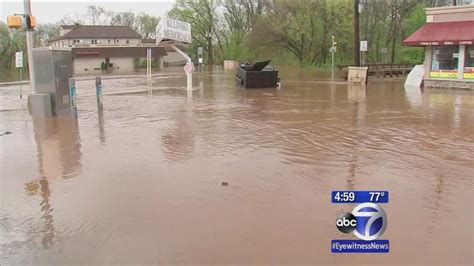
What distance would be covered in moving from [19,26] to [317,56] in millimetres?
44150

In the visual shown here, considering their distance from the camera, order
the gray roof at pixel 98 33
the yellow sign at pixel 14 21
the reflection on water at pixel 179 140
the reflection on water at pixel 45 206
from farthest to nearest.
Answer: the gray roof at pixel 98 33 → the yellow sign at pixel 14 21 → the reflection on water at pixel 179 140 → the reflection on water at pixel 45 206

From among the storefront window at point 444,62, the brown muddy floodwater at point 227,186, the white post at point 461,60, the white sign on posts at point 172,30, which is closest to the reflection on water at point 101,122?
the brown muddy floodwater at point 227,186

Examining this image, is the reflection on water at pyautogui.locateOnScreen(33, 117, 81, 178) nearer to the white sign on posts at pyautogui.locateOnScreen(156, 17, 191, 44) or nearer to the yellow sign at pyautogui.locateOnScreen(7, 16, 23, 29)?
the yellow sign at pyautogui.locateOnScreen(7, 16, 23, 29)

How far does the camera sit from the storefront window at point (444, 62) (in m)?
24.2

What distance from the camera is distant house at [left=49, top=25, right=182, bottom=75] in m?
70.8

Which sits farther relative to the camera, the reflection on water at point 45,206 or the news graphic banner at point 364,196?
the reflection on water at point 45,206

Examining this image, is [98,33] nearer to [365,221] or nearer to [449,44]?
[449,44]

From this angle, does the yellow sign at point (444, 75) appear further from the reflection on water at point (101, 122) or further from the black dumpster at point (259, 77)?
the reflection on water at point (101, 122)

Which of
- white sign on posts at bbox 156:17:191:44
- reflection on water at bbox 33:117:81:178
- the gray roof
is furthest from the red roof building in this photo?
the gray roof

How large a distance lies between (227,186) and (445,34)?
20.9 meters

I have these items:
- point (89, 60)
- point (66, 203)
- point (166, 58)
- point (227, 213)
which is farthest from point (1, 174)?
point (166, 58)

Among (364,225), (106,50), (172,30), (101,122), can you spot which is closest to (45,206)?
(364,225)

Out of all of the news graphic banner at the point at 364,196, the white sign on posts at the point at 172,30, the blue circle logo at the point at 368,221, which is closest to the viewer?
the blue circle logo at the point at 368,221

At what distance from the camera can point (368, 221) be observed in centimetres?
408
